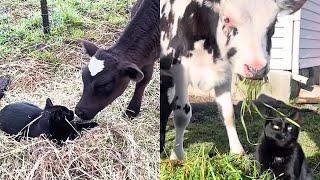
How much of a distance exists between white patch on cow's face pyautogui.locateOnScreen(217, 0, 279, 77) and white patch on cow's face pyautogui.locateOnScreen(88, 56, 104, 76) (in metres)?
0.38

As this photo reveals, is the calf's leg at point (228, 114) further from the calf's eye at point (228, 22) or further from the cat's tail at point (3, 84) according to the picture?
the cat's tail at point (3, 84)

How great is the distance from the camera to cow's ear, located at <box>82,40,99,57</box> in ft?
4.82

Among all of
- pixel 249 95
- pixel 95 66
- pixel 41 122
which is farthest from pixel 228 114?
pixel 41 122

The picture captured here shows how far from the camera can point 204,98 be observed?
1.48 m

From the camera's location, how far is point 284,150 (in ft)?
4.63

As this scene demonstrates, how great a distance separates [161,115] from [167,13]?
33 cm

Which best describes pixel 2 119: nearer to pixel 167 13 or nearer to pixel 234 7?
pixel 167 13

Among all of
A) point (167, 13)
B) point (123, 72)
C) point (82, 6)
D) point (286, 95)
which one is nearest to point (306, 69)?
point (286, 95)

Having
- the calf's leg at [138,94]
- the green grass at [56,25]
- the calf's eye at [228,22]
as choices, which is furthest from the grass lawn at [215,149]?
the green grass at [56,25]

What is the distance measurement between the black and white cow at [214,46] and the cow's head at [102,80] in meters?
0.13

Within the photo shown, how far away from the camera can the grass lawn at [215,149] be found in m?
1.44

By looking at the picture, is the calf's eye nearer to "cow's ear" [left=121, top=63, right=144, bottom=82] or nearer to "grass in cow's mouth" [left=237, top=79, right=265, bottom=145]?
"grass in cow's mouth" [left=237, top=79, right=265, bottom=145]

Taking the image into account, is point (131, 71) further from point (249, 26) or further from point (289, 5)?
point (289, 5)

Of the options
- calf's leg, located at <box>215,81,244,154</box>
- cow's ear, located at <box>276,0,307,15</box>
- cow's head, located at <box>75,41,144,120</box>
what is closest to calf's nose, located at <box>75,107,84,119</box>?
cow's head, located at <box>75,41,144,120</box>
